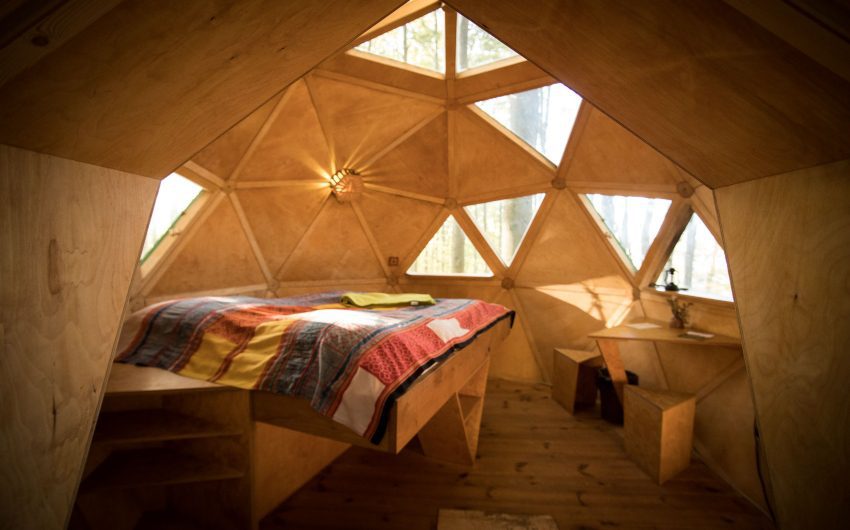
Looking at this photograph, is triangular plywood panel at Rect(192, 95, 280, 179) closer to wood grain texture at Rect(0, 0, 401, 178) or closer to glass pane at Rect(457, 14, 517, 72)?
glass pane at Rect(457, 14, 517, 72)

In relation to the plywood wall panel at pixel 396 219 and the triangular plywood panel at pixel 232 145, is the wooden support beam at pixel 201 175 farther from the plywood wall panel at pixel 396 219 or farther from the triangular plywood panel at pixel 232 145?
the plywood wall panel at pixel 396 219

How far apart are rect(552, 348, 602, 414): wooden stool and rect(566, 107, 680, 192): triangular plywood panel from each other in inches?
87.5

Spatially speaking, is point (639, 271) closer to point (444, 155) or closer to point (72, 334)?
point (444, 155)

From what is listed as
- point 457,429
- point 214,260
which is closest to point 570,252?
point 457,429

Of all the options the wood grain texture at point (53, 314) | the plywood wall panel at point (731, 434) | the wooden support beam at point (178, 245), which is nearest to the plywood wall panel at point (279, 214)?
the wooden support beam at point (178, 245)

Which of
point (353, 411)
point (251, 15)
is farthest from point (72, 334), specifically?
point (353, 411)

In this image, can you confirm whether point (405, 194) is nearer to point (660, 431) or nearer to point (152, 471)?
point (660, 431)

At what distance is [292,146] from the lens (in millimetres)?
4953

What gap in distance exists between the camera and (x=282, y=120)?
465 cm

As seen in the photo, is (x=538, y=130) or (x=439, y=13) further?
(x=538, y=130)

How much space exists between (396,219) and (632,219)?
3.36 metres

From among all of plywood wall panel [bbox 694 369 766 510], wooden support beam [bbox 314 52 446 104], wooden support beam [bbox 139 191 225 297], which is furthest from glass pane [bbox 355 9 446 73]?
plywood wall panel [bbox 694 369 766 510]

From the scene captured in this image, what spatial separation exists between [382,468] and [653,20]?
3609 mm

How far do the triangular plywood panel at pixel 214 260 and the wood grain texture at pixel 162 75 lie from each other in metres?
3.24
